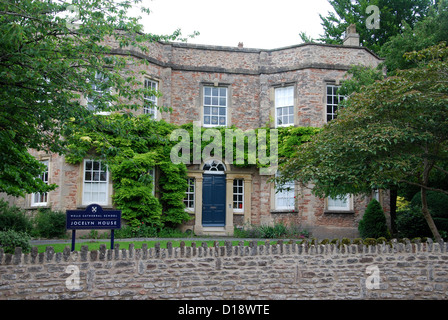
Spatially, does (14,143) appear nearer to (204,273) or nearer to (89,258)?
(89,258)

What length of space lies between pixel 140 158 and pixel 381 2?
67.0 feet

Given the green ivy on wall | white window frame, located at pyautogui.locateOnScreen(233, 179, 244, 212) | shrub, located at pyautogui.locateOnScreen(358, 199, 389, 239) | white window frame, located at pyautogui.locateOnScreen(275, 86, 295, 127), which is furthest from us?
white window frame, located at pyautogui.locateOnScreen(275, 86, 295, 127)

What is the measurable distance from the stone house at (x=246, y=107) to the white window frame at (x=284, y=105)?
43 mm

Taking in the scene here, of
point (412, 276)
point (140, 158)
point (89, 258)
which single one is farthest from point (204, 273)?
point (140, 158)

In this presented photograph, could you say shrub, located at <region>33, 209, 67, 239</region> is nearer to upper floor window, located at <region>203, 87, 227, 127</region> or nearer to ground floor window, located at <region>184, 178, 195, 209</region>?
ground floor window, located at <region>184, 178, 195, 209</region>

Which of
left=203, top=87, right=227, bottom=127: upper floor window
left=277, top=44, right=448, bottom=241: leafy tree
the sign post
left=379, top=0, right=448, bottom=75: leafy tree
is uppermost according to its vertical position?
left=379, top=0, right=448, bottom=75: leafy tree

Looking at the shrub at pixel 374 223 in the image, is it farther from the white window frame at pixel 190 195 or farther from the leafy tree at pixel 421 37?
the white window frame at pixel 190 195

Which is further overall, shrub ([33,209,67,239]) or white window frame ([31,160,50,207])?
white window frame ([31,160,50,207])

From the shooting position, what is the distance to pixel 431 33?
16750 millimetres

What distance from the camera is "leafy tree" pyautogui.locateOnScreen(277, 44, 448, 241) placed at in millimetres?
10383

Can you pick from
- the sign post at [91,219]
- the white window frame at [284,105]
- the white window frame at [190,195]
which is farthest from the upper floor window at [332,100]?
the sign post at [91,219]

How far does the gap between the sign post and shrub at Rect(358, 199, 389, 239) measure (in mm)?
10738

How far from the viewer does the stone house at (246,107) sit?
18.3 metres

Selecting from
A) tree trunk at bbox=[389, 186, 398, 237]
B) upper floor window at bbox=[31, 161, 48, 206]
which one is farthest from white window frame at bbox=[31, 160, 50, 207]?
tree trunk at bbox=[389, 186, 398, 237]
